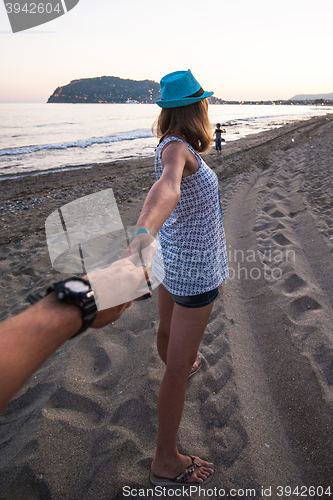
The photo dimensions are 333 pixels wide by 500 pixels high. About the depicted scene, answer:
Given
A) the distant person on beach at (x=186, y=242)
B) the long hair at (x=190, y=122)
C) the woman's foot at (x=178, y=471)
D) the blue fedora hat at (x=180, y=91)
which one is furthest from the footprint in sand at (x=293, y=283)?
the blue fedora hat at (x=180, y=91)

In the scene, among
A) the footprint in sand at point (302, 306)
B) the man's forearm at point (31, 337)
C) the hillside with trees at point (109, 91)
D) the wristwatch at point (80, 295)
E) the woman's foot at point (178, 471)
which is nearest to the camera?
the man's forearm at point (31, 337)

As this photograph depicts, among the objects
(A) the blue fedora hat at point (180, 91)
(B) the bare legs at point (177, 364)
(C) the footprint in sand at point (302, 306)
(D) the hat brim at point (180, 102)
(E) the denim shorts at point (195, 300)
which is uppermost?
(A) the blue fedora hat at point (180, 91)

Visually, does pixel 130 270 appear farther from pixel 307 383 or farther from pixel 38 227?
pixel 38 227

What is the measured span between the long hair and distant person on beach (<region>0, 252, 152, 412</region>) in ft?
3.24

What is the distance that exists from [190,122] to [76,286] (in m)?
1.17

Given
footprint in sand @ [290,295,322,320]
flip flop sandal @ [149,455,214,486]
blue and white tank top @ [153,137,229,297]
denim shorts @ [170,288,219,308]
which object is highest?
blue and white tank top @ [153,137,229,297]

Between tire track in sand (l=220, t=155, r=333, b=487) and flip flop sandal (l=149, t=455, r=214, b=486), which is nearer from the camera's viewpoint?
flip flop sandal (l=149, t=455, r=214, b=486)

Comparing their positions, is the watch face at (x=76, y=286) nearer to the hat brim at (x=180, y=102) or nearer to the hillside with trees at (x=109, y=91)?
the hat brim at (x=180, y=102)

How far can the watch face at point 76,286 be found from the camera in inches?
29.2

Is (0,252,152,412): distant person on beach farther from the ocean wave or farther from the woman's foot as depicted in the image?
the ocean wave

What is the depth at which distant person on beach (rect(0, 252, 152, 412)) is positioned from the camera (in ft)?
2.02

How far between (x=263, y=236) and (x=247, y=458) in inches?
141

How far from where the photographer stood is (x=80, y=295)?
2.45 ft

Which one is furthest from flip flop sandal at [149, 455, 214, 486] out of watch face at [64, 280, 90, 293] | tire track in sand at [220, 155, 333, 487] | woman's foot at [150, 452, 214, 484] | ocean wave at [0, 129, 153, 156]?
ocean wave at [0, 129, 153, 156]
